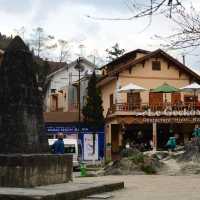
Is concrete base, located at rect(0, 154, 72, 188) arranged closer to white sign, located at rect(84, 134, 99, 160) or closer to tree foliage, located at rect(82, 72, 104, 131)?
white sign, located at rect(84, 134, 99, 160)

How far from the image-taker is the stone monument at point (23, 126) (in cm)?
1332

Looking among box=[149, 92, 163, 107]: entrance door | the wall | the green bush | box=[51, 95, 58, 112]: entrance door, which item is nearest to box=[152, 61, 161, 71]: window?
box=[149, 92, 163, 107]: entrance door

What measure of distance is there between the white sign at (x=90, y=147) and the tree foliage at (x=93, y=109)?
1.23 m

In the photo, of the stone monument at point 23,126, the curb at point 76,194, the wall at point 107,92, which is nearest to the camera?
the curb at point 76,194

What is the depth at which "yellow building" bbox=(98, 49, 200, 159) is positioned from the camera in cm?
4506

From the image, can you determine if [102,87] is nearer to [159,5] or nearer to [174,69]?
[174,69]

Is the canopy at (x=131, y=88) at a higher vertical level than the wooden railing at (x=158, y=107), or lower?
higher

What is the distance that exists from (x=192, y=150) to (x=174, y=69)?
2595cm

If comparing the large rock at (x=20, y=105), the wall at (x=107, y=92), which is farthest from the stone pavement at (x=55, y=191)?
the wall at (x=107, y=92)

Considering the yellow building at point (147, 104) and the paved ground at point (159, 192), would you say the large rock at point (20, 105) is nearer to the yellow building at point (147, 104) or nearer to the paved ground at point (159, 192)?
the paved ground at point (159, 192)

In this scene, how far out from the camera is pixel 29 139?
1416 centimetres

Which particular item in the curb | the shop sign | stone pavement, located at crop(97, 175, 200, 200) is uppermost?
the shop sign

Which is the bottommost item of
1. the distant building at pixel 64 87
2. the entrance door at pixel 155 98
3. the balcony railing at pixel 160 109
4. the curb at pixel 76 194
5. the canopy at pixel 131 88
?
the curb at pixel 76 194

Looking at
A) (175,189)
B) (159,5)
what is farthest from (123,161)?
(159,5)
